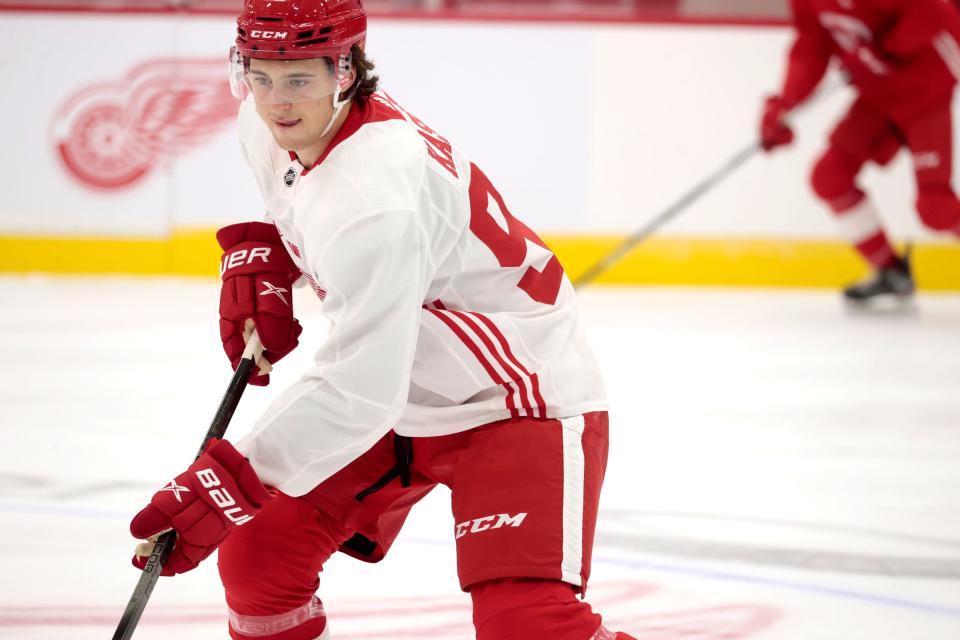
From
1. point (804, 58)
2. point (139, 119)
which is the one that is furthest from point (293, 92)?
point (139, 119)

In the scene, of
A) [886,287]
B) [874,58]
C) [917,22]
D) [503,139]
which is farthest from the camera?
[503,139]

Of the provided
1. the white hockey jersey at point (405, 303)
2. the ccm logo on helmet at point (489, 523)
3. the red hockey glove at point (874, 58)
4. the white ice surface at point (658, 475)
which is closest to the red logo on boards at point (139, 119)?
the white ice surface at point (658, 475)

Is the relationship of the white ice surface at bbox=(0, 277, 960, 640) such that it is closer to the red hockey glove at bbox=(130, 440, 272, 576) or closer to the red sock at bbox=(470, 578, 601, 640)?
the red sock at bbox=(470, 578, 601, 640)

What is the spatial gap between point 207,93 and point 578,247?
1670mm

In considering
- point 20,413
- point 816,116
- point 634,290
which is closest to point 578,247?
point 634,290

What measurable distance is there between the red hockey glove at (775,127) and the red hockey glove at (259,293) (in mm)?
3570

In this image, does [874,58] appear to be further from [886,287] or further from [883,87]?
[886,287]

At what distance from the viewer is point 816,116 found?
591cm

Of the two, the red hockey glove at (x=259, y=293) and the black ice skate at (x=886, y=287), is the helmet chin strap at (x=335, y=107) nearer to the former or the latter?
the red hockey glove at (x=259, y=293)

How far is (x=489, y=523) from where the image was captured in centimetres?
164

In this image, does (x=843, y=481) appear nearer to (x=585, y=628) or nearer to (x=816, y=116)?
(x=585, y=628)

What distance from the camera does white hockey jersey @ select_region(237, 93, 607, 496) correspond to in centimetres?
149

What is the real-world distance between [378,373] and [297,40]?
15.0 inches

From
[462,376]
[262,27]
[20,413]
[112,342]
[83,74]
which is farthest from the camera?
[83,74]
